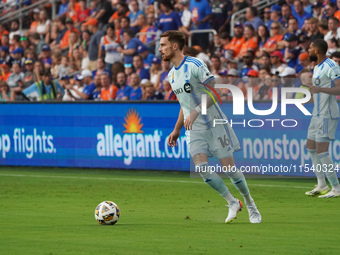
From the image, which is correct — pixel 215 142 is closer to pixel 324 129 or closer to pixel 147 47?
pixel 324 129

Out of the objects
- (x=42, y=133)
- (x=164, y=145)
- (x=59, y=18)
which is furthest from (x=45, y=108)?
(x=59, y=18)

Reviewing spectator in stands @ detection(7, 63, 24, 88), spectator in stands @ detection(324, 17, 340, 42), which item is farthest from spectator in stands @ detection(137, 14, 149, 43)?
spectator in stands @ detection(324, 17, 340, 42)

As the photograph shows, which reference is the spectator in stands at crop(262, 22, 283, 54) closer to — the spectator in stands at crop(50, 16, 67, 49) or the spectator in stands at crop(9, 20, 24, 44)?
the spectator in stands at crop(50, 16, 67, 49)

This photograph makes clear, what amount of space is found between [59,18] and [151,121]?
1058 centimetres

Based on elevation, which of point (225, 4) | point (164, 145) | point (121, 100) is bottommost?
point (164, 145)

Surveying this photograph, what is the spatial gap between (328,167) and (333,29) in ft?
18.8

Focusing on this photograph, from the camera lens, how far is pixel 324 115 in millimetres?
12641

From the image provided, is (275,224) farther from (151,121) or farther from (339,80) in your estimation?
(151,121)

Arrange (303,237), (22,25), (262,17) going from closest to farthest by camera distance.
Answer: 1. (303,237)
2. (262,17)
3. (22,25)

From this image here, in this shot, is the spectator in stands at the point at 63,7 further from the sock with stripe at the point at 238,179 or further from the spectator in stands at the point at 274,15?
the sock with stripe at the point at 238,179

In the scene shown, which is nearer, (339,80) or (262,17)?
(339,80)

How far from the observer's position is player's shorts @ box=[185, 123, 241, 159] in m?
9.27

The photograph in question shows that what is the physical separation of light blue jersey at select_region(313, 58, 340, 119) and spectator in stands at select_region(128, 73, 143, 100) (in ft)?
22.3

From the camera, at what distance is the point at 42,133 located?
18969mm
